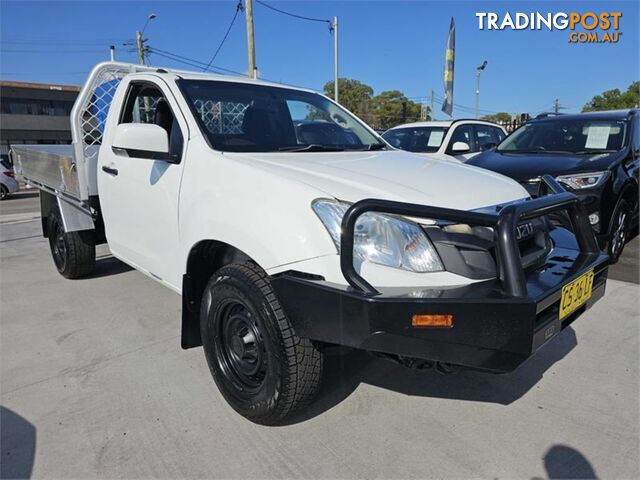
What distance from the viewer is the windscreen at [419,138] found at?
25.8 feet

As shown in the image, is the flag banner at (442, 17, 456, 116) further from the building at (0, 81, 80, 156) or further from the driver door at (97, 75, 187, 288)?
the building at (0, 81, 80, 156)

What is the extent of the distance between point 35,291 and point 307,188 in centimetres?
388

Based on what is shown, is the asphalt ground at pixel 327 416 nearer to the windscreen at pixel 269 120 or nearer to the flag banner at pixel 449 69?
the windscreen at pixel 269 120

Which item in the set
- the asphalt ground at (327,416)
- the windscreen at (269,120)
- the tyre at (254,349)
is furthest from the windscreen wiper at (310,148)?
the asphalt ground at (327,416)

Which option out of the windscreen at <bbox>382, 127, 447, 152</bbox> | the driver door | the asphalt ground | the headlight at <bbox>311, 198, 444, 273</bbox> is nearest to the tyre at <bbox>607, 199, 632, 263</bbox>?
the asphalt ground

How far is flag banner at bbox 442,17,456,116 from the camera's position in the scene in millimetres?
19625

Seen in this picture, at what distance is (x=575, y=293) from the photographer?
86.5 inches

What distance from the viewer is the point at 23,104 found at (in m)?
36.7

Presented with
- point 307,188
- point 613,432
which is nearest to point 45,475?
point 307,188

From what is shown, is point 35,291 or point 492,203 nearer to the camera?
point 492,203

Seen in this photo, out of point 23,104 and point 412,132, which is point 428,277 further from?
point 23,104

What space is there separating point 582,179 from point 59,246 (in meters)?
5.50

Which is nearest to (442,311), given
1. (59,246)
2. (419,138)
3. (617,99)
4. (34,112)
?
(59,246)

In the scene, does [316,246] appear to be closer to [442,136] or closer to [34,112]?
[442,136]
